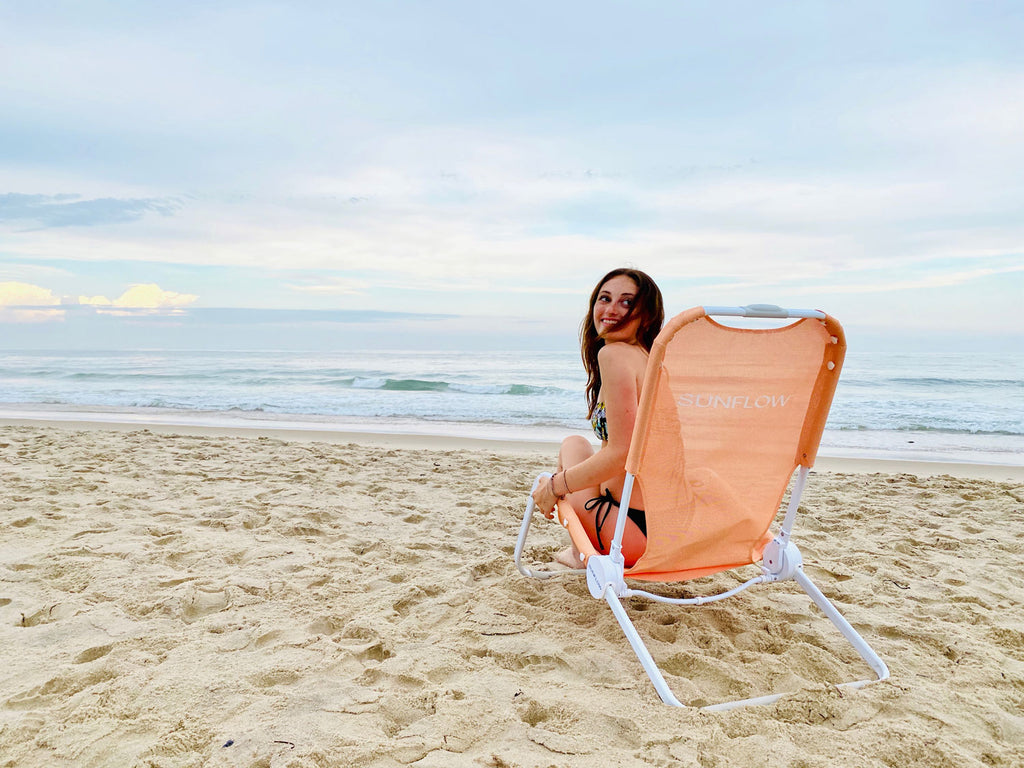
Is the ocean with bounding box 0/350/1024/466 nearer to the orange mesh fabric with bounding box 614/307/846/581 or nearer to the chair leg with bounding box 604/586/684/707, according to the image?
the orange mesh fabric with bounding box 614/307/846/581

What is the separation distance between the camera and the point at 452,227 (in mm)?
22109

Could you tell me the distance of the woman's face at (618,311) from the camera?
2459 millimetres

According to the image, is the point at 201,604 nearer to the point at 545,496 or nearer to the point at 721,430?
the point at 545,496

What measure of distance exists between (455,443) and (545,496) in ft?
17.9

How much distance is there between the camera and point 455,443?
788 centimetres

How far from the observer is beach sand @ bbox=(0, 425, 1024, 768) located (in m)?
1.68

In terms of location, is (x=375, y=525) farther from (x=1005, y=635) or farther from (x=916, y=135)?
(x=916, y=135)

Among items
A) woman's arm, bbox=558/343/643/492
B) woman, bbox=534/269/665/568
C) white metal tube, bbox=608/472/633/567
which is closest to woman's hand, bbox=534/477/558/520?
woman, bbox=534/269/665/568

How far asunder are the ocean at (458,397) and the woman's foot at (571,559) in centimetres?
556

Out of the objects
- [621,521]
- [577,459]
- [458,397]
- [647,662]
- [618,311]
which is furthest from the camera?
[458,397]

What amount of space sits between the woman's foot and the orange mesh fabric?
84 cm

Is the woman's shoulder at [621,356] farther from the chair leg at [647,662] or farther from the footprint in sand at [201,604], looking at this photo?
the footprint in sand at [201,604]

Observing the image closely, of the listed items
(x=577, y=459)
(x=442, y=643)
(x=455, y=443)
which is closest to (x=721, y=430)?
(x=577, y=459)

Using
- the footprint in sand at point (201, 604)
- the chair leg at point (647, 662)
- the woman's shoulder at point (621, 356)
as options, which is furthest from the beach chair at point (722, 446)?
the footprint in sand at point (201, 604)
